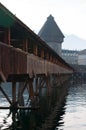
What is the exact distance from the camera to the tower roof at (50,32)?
130 meters

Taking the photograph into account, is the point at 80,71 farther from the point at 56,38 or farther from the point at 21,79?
the point at 21,79

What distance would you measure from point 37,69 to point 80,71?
4012 inches

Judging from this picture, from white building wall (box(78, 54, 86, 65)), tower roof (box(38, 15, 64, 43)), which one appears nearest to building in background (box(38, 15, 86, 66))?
tower roof (box(38, 15, 64, 43))

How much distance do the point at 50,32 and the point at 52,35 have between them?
2152 mm

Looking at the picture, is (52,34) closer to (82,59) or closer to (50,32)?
(50,32)

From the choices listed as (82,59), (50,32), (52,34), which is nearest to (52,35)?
(52,34)

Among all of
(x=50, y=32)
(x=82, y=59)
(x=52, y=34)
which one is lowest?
(x=82, y=59)

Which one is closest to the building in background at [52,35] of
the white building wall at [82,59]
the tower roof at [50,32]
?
the tower roof at [50,32]

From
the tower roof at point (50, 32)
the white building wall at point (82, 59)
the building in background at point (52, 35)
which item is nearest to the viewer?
the building in background at point (52, 35)

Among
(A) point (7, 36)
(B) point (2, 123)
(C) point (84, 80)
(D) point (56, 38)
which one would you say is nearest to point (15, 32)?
(A) point (7, 36)

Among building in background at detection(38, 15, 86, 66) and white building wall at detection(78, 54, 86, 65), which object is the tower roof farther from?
white building wall at detection(78, 54, 86, 65)

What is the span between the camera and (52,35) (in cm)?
13088

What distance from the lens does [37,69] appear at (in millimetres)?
20250

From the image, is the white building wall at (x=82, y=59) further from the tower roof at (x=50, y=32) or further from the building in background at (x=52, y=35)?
the building in background at (x=52, y=35)
